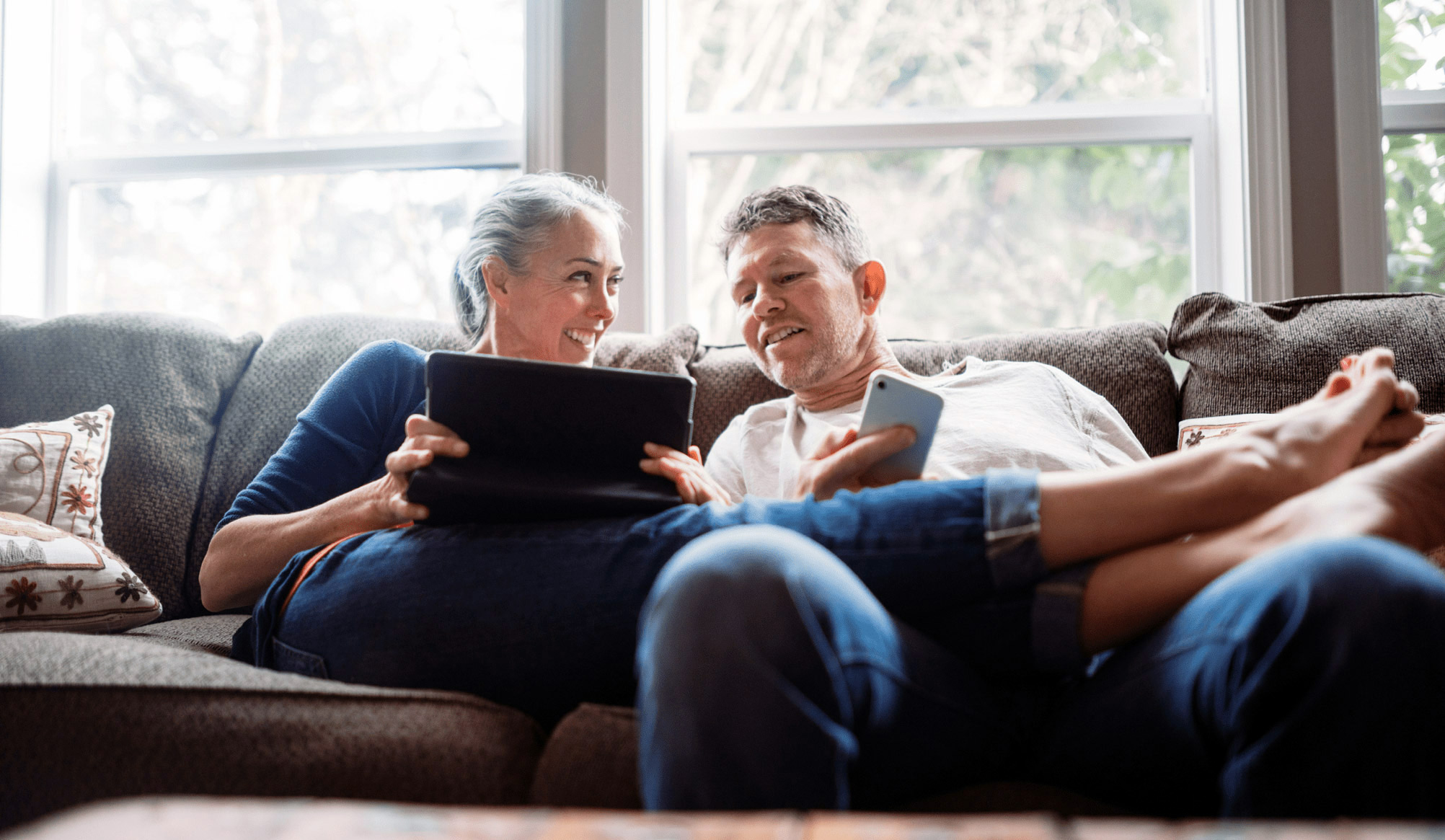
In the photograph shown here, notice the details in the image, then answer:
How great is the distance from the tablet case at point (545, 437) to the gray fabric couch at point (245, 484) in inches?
8.7

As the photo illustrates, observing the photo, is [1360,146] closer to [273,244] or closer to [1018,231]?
[1018,231]

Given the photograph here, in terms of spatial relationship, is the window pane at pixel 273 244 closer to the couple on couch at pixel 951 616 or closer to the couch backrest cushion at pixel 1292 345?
the couple on couch at pixel 951 616

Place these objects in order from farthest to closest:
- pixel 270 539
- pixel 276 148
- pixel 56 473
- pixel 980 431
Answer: pixel 276 148, pixel 56 473, pixel 980 431, pixel 270 539

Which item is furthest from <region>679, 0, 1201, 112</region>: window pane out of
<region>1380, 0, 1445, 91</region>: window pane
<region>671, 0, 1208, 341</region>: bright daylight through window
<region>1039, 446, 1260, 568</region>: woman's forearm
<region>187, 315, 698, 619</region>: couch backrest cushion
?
<region>1039, 446, 1260, 568</region>: woman's forearm

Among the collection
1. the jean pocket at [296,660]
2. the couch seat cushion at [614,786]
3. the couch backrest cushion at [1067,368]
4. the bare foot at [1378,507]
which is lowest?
the couch seat cushion at [614,786]

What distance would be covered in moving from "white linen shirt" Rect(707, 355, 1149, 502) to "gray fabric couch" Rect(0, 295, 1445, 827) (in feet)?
0.41

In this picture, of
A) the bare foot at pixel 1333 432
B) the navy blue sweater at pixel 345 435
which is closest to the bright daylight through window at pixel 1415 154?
the bare foot at pixel 1333 432

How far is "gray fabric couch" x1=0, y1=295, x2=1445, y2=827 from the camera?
802mm

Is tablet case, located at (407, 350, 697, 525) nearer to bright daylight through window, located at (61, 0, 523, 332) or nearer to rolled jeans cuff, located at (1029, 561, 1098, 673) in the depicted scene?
rolled jeans cuff, located at (1029, 561, 1098, 673)

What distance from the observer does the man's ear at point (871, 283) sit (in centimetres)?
169

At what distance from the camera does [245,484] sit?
5.27 feet

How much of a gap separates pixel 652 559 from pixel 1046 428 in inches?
31.8

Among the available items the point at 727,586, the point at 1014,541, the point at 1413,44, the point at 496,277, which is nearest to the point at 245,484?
the point at 496,277

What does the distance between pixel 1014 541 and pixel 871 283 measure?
986 mm
